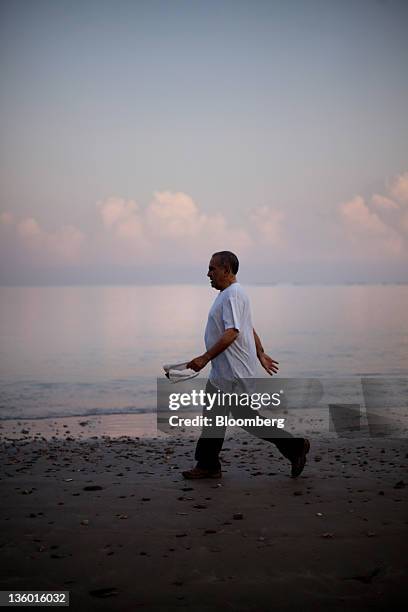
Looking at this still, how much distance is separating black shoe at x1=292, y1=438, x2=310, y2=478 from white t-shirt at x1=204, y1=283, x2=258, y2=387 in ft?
2.85

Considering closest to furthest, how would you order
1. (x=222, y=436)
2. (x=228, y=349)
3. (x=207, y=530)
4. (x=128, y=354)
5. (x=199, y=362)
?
(x=207, y=530) < (x=199, y=362) < (x=228, y=349) < (x=222, y=436) < (x=128, y=354)

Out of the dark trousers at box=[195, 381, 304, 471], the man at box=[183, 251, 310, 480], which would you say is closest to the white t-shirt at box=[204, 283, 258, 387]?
the man at box=[183, 251, 310, 480]

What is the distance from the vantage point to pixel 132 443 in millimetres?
8562

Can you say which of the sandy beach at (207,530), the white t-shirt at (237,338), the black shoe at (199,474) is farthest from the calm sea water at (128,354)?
the white t-shirt at (237,338)

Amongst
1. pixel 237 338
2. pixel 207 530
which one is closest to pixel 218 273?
pixel 237 338

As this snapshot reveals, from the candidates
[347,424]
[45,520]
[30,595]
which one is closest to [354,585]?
[30,595]

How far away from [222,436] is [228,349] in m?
0.89

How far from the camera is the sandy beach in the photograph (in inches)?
148

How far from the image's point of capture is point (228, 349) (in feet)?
19.7

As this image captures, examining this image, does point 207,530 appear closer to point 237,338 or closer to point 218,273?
point 237,338

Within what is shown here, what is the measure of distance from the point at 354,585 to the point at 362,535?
91cm

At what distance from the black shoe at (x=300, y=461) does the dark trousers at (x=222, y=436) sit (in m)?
0.04

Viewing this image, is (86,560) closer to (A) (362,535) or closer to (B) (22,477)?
(A) (362,535)
